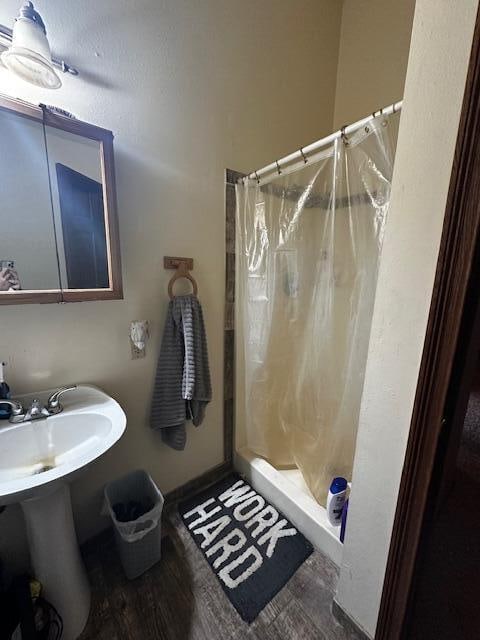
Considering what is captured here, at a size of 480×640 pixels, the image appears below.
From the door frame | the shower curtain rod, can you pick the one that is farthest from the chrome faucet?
the shower curtain rod

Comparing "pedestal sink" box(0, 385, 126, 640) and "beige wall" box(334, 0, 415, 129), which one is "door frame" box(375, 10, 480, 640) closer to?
"pedestal sink" box(0, 385, 126, 640)

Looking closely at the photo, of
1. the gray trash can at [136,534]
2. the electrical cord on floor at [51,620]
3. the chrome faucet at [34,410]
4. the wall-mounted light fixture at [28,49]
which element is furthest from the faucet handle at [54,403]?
the wall-mounted light fixture at [28,49]

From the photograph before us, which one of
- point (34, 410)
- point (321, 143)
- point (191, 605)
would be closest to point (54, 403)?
point (34, 410)

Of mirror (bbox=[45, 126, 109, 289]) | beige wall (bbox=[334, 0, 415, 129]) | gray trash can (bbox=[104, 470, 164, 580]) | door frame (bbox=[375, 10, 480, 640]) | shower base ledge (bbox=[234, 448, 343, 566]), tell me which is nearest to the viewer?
door frame (bbox=[375, 10, 480, 640])

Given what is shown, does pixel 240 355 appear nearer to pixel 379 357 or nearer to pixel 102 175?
pixel 379 357

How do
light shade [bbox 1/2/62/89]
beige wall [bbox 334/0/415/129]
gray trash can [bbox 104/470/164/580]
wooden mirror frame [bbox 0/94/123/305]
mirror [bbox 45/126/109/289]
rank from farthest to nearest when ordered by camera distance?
1. beige wall [bbox 334/0/415/129]
2. gray trash can [bbox 104/470/164/580]
3. mirror [bbox 45/126/109/289]
4. wooden mirror frame [bbox 0/94/123/305]
5. light shade [bbox 1/2/62/89]

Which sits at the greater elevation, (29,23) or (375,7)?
(375,7)

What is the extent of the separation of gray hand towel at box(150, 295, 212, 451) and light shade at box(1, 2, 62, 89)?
2.89ft

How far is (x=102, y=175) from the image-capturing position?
1.03 meters

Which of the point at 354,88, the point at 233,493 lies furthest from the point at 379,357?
the point at 354,88

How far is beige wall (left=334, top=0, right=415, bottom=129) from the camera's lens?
150cm

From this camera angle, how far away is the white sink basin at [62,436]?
2.85ft

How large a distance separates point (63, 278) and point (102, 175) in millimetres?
436

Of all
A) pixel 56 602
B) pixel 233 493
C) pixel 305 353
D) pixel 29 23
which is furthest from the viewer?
pixel 233 493
